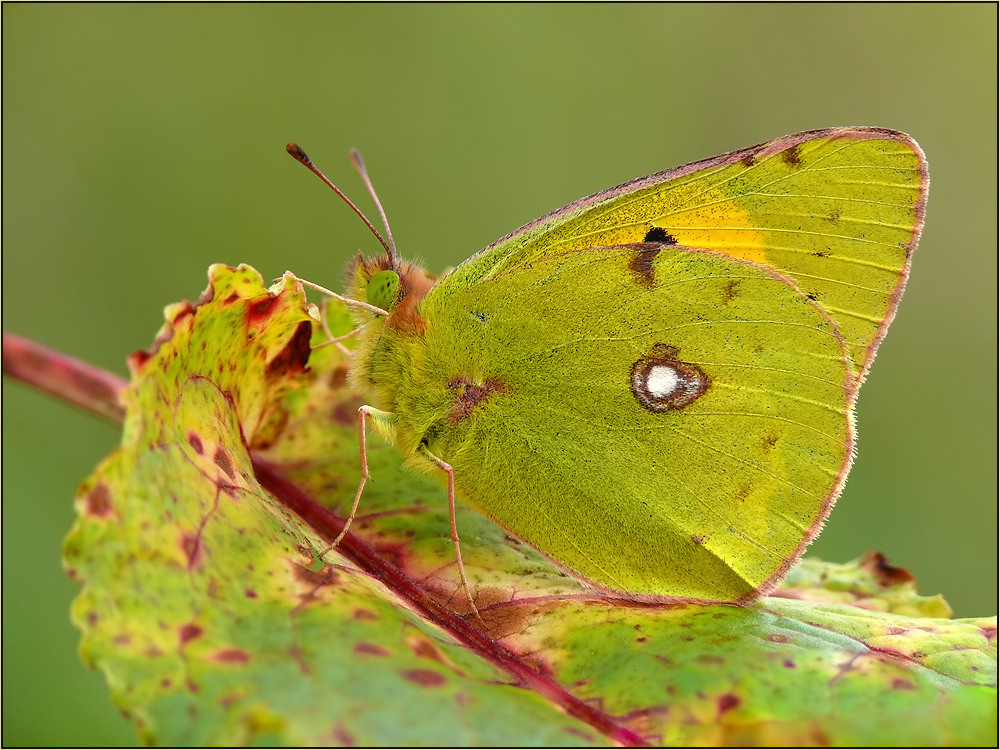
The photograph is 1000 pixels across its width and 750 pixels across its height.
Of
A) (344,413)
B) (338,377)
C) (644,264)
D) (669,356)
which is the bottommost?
(344,413)

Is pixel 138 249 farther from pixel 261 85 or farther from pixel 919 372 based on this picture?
pixel 919 372

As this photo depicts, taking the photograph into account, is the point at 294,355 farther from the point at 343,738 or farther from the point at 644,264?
the point at 343,738

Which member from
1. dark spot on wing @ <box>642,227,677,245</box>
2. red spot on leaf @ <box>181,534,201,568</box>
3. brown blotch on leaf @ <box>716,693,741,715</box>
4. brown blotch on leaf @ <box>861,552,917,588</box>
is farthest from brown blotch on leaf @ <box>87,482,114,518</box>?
brown blotch on leaf @ <box>861,552,917,588</box>

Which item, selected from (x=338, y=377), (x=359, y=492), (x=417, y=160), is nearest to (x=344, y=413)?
(x=338, y=377)

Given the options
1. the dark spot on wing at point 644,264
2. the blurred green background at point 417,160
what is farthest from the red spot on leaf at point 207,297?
the blurred green background at point 417,160

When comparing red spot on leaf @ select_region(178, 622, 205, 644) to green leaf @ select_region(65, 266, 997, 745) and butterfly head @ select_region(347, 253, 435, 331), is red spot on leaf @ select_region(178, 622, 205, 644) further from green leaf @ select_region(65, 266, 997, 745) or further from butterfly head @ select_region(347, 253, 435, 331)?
butterfly head @ select_region(347, 253, 435, 331)

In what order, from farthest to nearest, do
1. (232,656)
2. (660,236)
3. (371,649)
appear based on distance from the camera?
(660,236) → (371,649) → (232,656)
